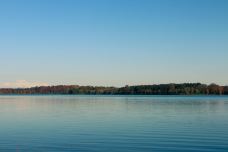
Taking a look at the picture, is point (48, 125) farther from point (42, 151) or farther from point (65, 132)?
point (42, 151)

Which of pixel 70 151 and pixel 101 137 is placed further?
pixel 101 137

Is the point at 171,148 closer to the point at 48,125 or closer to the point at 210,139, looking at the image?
the point at 210,139

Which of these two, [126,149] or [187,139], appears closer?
[126,149]

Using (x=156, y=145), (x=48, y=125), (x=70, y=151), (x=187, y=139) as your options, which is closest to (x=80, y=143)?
(x=70, y=151)

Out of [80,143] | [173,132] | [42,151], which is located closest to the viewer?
[42,151]

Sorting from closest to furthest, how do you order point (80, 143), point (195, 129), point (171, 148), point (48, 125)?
point (171, 148), point (80, 143), point (195, 129), point (48, 125)

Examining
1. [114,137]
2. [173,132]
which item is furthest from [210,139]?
[114,137]

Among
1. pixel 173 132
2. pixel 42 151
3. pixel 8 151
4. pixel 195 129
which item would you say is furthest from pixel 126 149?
pixel 195 129

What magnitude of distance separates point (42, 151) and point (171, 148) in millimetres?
8177

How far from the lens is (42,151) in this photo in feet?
79.5

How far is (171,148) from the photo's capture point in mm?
25812

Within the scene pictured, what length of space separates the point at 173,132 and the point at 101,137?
6688 millimetres

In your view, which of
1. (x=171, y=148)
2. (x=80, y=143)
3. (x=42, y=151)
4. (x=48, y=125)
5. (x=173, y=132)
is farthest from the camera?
(x=48, y=125)

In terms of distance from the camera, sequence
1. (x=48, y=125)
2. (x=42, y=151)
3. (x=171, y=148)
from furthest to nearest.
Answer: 1. (x=48, y=125)
2. (x=171, y=148)
3. (x=42, y=151)
